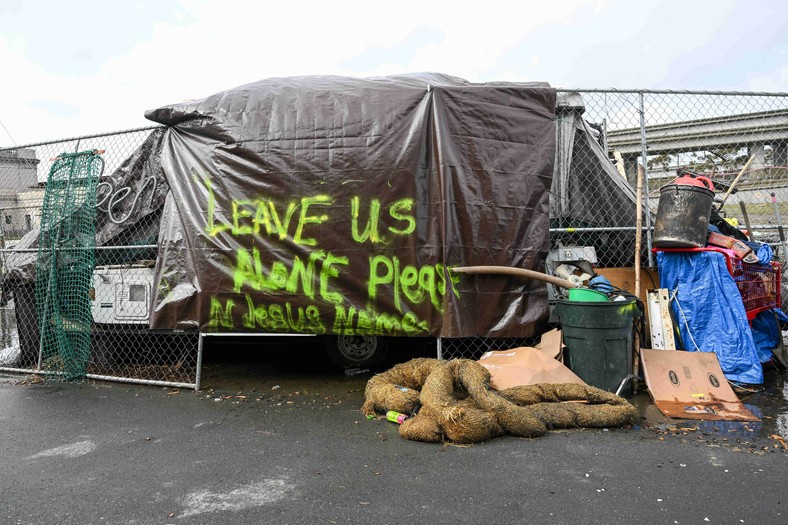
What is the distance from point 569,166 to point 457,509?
4141 millimetres

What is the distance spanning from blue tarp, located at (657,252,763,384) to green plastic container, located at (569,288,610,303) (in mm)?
1022

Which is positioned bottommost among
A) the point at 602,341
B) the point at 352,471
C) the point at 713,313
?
the point at 352,471

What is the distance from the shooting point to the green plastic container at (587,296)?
4484 mm

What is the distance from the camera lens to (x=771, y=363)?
5367 millimetres

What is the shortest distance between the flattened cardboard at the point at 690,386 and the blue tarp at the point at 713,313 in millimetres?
221

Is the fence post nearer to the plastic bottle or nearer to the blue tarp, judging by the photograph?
the blue tarp

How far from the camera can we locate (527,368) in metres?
4.41

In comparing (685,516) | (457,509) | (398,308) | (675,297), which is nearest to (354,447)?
(457,509)

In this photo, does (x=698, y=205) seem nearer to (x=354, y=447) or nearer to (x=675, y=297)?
(x=675, y=297)

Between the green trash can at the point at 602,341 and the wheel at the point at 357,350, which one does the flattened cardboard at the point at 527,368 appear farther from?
the wheel at the point at 357,350

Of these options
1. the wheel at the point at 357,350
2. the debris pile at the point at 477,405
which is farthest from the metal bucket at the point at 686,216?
the wheel at the point at 357,350

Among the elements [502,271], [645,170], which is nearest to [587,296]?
[502,271]

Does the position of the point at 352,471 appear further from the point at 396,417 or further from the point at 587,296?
the point at 587,296

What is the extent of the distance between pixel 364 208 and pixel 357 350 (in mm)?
1578
